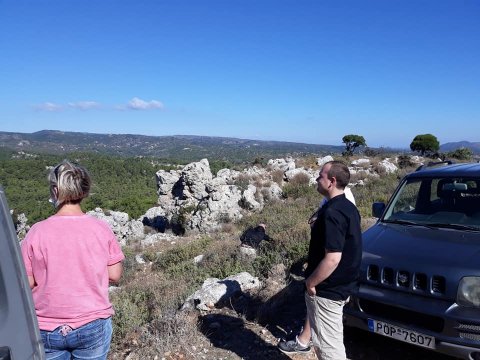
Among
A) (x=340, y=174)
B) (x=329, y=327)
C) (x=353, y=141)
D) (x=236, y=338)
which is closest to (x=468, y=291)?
(x=329, y=327)

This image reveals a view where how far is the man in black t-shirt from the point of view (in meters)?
2.86

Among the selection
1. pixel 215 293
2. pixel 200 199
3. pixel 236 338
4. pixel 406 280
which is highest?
pixel 406 280

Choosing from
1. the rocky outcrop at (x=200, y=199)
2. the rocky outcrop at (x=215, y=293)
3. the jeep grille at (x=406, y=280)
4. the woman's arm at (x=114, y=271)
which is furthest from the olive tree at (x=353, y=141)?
the woman's arm at (x=114, y=271)

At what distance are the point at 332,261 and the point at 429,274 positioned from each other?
3.31 feet

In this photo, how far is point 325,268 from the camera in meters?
2.86

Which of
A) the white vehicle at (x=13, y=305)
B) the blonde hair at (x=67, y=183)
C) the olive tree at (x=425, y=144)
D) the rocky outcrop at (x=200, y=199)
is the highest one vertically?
the olive tree at (x=425, y=144)

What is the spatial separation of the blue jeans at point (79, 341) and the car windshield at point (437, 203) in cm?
329

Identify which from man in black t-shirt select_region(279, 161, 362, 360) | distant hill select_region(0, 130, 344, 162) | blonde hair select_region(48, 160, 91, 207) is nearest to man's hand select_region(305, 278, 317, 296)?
man in black t-shirt select_region(279, 161, 362, 360)

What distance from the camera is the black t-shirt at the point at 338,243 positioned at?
9.34 ft

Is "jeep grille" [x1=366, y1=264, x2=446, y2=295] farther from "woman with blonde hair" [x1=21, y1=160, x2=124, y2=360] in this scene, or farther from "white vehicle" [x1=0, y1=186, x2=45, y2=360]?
"white vehicle" [x1=0, y1=186, x2=45, y2=360]

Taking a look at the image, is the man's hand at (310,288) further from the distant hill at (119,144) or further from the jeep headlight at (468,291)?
the distant hill at (119,144)

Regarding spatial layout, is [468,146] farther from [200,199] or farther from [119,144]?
[119,144]

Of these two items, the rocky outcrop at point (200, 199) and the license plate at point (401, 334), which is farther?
the rocky outcrop at point (200, 199)

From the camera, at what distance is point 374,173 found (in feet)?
63.0
